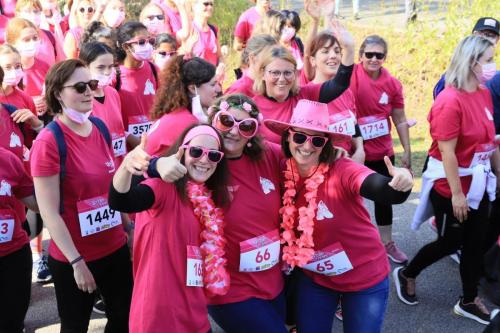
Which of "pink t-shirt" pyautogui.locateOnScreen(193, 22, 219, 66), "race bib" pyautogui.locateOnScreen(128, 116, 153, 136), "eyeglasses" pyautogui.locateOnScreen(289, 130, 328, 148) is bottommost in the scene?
"race bib" pyautogui.locateOnScreen(128, 116, 153, 136)

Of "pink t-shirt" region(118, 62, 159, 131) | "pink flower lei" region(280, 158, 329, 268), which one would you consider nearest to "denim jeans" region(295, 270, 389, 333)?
Result: "pink flower lei" region(280, 158, 329, 268)

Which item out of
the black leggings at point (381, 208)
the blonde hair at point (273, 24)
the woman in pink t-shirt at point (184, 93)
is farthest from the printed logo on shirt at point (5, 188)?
the blonde hair at point (273, 24)

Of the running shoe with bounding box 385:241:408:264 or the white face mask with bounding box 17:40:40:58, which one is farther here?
the running shoe with bounding box 385:241:408:264

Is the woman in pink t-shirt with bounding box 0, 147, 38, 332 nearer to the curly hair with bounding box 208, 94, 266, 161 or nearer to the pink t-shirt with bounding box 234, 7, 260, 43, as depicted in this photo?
the curly hair with bounding box 208, 94, 266, 161

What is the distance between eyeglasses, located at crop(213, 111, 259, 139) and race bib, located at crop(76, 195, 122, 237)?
0.86 m

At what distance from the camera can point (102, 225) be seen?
3480 millimetres

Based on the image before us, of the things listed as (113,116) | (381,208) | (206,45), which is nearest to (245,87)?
(113,116)

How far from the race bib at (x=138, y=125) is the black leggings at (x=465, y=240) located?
251 centimetres

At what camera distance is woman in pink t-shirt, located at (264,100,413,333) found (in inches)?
127

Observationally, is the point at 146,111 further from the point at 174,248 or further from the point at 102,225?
the point at 174,248

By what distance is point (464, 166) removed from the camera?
4.47 m

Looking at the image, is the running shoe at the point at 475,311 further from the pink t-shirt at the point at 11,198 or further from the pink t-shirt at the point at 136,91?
the pink t-shirt at the point at 11,198

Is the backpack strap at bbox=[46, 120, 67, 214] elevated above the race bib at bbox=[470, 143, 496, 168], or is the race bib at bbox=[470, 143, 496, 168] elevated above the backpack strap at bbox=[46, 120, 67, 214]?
the backpack strap at bbox=[46, 120, 67, 214]

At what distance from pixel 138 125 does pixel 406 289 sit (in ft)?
8.78
